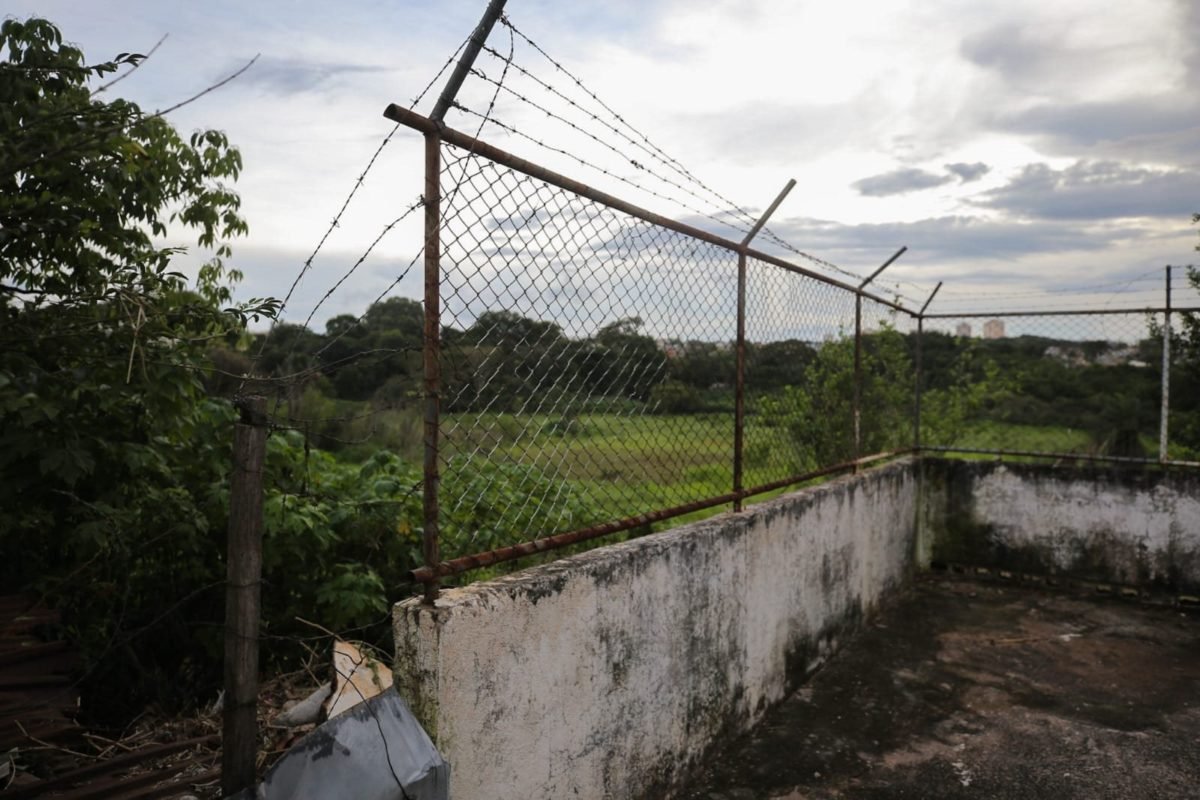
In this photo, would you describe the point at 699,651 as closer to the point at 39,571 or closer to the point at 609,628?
the point at 609,628

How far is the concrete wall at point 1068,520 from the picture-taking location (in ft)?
20.1

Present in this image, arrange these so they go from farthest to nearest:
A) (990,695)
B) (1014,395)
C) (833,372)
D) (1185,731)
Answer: (1014,395)
(833,372)
(990,695)
(1185,731)

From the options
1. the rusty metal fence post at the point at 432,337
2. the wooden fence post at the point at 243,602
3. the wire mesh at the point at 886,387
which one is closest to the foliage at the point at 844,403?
the wire mesh at the point at 886,387

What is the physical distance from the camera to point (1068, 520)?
21.3ft

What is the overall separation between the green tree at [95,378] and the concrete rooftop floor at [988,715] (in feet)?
8.26

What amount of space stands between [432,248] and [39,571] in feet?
8.60

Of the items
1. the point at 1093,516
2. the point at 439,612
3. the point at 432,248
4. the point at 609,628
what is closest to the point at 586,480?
the point at 609,628

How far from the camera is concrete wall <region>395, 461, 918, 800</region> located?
7.32 feet

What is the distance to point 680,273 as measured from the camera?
3.30 metres

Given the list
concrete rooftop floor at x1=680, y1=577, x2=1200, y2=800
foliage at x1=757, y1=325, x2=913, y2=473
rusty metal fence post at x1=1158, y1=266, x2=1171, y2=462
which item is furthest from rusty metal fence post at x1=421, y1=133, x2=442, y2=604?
rusty metal fence post at x1=1158, y1=266, x2=1171, y2=462

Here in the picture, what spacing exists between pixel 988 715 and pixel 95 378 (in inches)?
170

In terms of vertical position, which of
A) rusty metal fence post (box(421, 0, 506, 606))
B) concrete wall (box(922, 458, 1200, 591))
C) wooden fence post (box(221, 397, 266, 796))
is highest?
rusty metal fence post (box(421, 0, 506, 606))

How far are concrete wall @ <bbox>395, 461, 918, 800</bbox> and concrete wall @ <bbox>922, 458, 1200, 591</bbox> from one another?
2.58 metres

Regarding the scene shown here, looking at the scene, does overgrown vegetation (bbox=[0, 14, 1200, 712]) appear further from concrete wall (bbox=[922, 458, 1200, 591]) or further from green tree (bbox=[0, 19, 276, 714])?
concrete wall (bbox=[922, 458, 1200, 591])
